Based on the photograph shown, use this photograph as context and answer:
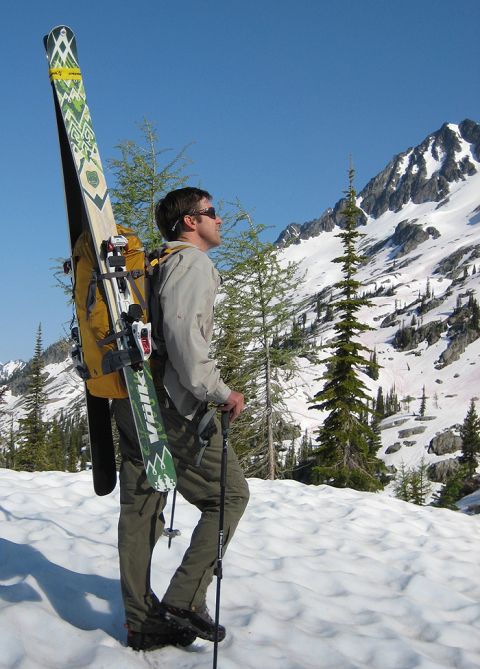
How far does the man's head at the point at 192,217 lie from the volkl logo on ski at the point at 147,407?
941 millimetres

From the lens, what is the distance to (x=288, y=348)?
20062 millimetres

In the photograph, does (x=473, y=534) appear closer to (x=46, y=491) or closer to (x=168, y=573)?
(x=168, y=573)

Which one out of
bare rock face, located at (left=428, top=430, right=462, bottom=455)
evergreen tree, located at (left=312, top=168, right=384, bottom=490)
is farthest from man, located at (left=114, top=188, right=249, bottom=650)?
bare rock face, located at (left=428, top=430, right=462, bottom=455)

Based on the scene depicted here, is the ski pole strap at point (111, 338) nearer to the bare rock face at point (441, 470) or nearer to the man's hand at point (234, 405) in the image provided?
the man's hand at point (234, 405)

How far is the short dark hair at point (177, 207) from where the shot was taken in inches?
139

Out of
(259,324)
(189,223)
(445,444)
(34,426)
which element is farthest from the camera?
(445,444)

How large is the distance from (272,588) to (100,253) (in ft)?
10.6

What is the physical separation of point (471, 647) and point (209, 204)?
143 inches

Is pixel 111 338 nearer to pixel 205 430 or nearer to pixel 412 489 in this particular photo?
pixel 205 430

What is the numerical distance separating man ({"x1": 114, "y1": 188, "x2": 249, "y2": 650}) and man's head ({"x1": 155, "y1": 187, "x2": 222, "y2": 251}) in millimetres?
109

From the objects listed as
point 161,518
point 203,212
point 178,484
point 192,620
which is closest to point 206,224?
point 203,212

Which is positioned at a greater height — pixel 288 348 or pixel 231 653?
pixel 288 348

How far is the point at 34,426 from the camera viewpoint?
38.4 metres

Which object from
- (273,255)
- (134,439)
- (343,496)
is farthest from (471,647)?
(273,255)
